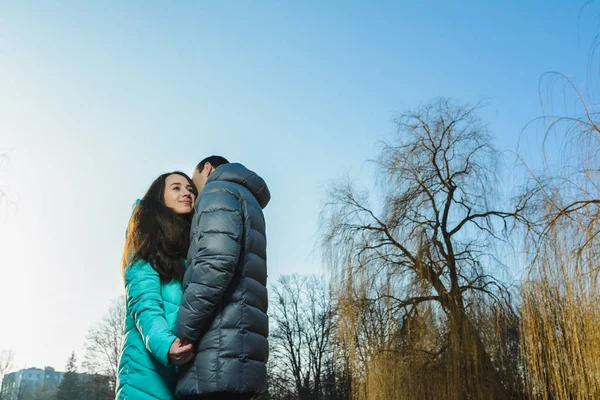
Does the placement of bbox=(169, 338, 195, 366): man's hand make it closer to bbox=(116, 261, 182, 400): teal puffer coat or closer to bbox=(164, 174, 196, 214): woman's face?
bbox=(116, 261, 182, 400): teal puffer coat

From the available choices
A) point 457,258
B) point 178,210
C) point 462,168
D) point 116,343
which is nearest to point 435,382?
point 457,258

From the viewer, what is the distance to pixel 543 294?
425 centimetres

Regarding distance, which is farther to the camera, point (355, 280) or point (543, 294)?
point (355, 280)

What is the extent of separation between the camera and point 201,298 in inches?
74.6

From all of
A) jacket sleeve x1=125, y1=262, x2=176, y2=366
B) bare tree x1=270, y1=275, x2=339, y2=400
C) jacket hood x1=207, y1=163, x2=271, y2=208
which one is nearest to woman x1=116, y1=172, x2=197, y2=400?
jacket sleeve x1=125, y1=262, x2=176, y2=366

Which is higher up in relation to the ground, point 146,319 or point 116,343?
point 116,343

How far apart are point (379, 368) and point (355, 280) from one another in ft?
4.99

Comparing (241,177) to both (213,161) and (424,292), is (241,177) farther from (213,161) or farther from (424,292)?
(424,292)

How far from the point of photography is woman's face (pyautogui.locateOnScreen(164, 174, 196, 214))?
2439mm

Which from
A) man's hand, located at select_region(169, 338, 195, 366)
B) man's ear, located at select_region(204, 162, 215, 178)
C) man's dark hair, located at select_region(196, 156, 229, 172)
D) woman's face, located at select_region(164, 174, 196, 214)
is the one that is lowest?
man's hand, located at select_region(169, 338, 195, 366)

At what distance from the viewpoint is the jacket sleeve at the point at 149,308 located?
6.30 ft

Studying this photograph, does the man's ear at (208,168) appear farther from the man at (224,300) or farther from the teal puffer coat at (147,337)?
the teal puffer coat at (147,337)

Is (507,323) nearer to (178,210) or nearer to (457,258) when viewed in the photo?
(457,258)

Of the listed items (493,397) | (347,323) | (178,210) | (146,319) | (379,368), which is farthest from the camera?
(347,323)
